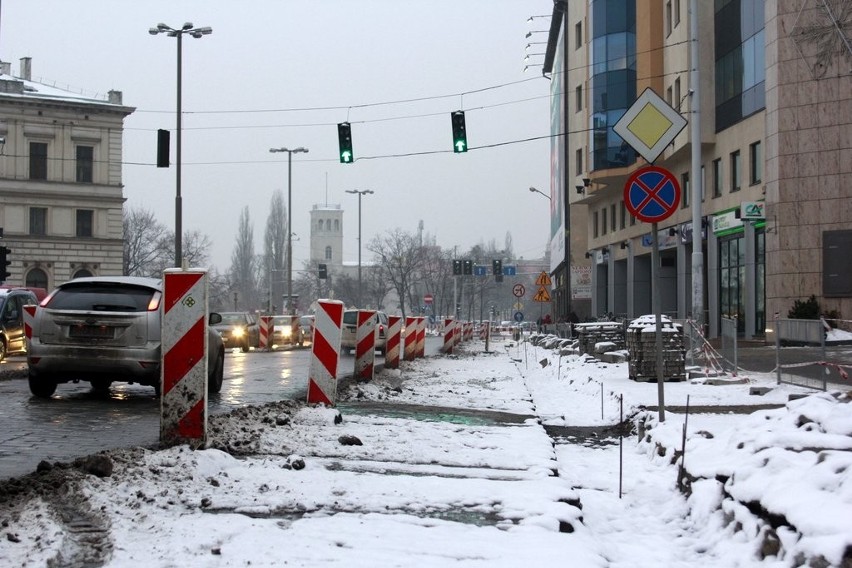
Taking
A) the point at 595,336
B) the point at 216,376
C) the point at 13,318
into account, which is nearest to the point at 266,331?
the point at 13,318

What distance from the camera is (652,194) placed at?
395 inches

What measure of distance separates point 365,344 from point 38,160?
175 feet

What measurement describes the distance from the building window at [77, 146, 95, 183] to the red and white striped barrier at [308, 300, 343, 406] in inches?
2241

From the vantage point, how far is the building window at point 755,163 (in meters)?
31.7

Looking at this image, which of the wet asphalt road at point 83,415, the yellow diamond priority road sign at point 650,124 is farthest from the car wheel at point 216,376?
the yellow diamond priority road sign at point 650,124

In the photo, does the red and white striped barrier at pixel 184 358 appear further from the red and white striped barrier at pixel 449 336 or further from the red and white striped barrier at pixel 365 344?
the red and white striped barrier at pixel 449 336

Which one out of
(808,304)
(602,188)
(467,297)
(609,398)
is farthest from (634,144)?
(467,297)

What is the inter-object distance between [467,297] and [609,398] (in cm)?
10383

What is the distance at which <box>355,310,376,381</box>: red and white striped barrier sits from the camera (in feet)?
49.4

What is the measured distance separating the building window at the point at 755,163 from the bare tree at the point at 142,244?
171ft

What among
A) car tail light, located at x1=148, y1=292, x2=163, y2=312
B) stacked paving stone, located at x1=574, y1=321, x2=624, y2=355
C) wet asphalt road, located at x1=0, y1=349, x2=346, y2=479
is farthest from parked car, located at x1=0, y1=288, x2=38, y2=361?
stacked paving stone, located at x1=574, y1=321, x2=624, y2=355

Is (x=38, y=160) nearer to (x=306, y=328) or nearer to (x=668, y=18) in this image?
(x=306, y=328)

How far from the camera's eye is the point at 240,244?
119 metres

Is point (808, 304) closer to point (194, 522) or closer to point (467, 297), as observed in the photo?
point (194, 522)
